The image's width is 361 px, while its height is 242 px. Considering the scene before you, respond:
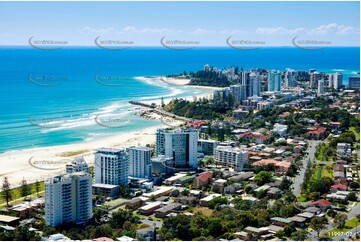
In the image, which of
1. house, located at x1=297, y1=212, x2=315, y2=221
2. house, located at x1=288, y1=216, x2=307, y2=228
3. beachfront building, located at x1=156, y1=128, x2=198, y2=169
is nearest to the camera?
house, located at x1=288, y1=216, x2=307, y2=228

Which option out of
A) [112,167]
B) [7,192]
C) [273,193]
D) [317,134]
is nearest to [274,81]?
[317,134]

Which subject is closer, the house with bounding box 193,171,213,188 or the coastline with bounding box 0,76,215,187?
the house with bounding box 193,171,213,188

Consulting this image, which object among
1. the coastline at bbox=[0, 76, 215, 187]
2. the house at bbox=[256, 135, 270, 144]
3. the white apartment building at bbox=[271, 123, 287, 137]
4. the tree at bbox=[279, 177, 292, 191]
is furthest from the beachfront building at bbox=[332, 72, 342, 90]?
the tree at bbox=[279, 177, 292, 191]

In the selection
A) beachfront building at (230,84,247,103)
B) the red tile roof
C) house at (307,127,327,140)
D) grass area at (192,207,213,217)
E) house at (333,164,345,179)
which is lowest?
grass area at (192,207,213,217)

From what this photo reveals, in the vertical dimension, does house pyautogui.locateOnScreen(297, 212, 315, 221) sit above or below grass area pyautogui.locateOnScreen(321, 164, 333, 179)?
above

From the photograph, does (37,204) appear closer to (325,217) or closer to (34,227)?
(34,227)

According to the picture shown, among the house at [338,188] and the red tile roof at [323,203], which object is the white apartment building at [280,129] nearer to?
the house at [338,188]

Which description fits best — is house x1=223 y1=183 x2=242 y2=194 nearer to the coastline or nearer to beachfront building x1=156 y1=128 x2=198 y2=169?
beachfront building x1=156 y1=128 x2=198 y2=169
